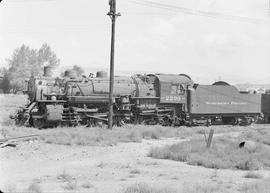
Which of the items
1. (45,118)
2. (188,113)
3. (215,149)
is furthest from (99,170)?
(188,113)

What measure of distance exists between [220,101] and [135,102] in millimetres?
7237

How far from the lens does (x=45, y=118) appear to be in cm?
2295

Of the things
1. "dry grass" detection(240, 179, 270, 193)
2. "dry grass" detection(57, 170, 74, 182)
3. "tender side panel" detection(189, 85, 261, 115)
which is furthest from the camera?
"tender side panel" detection(189, 85, 261, 115)

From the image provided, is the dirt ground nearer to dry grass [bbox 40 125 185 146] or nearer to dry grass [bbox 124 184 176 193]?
dry grass [bbox 124 184 176 193]

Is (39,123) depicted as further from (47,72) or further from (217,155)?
(217,155)

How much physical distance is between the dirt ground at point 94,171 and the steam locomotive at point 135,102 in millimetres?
6754

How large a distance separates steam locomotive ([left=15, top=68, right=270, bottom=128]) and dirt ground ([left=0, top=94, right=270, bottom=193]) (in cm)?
675

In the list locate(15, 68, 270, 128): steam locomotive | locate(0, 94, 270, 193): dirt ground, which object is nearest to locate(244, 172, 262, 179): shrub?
locate(0, 94, 270, 193): dirt ground

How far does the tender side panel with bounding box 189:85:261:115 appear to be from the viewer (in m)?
29.0

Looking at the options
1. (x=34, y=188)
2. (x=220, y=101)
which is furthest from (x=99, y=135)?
(x=220, y=101)

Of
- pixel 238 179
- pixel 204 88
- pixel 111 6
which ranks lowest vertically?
pixel 238 179

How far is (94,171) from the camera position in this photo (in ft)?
40.0

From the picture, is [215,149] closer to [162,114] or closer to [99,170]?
[99,170]

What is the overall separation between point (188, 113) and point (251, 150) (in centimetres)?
1244
